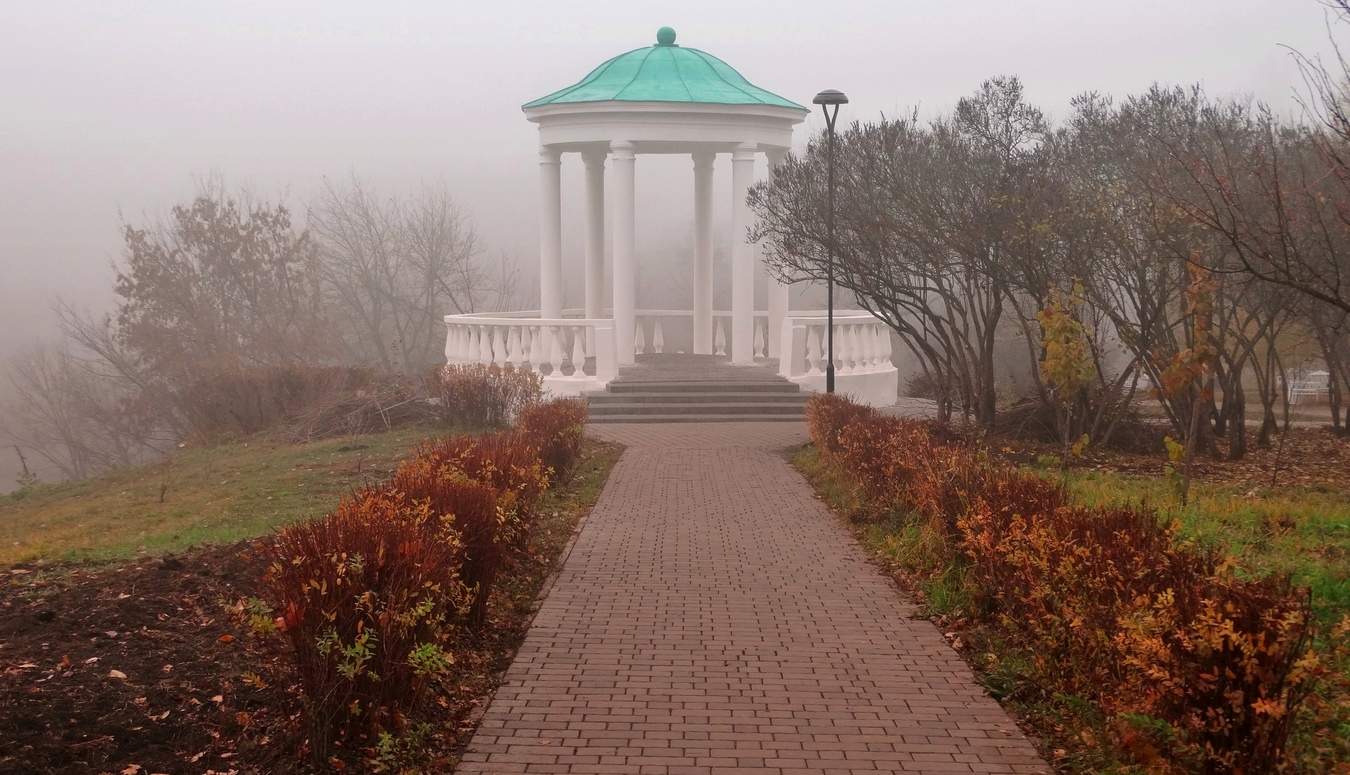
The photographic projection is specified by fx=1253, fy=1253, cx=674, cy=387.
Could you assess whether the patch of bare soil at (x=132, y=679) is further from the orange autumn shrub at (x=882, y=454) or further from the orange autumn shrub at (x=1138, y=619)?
the orange autumn shrub at (x=882, y=454)

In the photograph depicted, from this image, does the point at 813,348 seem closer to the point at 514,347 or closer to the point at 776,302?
the point at 776,302

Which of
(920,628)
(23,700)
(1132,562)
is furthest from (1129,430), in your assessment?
(23,700)

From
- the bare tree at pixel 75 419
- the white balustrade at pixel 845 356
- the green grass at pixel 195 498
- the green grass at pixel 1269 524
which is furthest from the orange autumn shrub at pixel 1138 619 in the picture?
the bare tree at pixel 75 419

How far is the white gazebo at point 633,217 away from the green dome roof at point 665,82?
26 mm

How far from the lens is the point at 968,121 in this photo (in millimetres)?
17094

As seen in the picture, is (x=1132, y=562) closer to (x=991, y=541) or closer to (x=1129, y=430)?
(x=991, y=541)

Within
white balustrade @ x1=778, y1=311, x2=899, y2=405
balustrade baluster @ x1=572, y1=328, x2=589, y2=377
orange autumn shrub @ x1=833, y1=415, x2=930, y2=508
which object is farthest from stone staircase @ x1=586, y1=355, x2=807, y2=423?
orange autumn shrub @ x1=833, y1=415, x2=930, y2=508

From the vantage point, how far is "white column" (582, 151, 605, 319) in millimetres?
26188

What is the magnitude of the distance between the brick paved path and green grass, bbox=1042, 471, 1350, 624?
5.69ft

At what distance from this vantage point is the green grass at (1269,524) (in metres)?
7.34

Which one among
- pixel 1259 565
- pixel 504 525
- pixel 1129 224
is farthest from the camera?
pixel 1129 224

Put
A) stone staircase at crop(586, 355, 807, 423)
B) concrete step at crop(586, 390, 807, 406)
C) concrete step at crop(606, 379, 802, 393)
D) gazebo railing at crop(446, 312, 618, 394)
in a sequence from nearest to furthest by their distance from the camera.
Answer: stone staircase at crop(586, 355, 807, 423) → concrete step at crop(586, 390, 807, 406) → concrete step at crop(606, 379, 802, 393) → gazebo railing at crop(446, 312, 618, 394)

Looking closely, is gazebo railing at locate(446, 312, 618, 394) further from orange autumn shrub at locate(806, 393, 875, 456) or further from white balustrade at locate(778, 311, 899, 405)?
orange autumn shrub at locate(806, 393, 875, 456)

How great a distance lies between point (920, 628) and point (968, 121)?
11.1 meters
